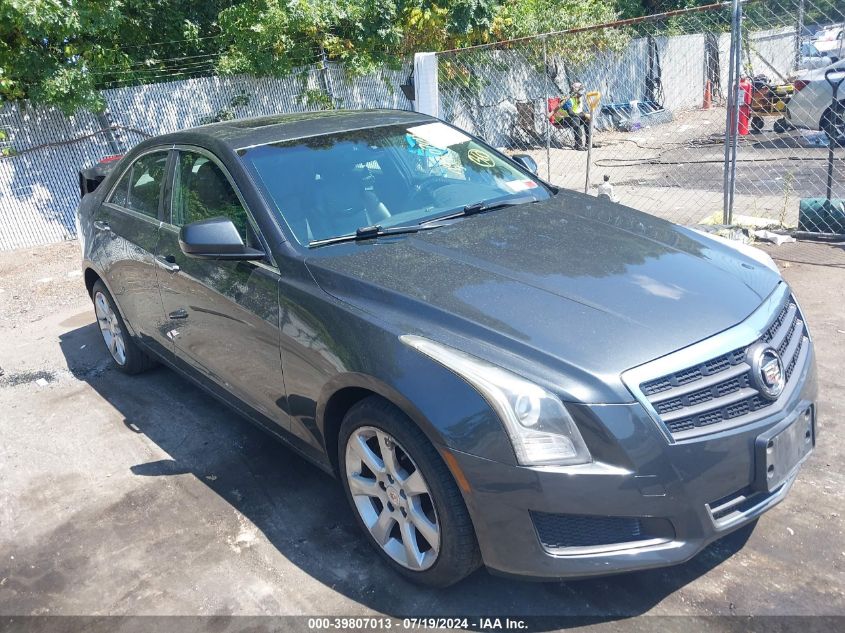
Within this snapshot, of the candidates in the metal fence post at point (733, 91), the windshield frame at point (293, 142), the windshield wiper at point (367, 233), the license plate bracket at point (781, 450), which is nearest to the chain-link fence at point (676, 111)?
the metal fence post at point (733, 91)

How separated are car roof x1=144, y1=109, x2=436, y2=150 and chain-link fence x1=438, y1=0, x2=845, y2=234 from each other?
3769mm

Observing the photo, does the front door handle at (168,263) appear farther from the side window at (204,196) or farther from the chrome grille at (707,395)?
the chrome grille at (707,395)

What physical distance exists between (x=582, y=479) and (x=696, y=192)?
888 centimetres

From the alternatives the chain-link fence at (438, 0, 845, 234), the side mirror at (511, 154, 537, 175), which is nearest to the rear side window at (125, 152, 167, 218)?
the side mirror at (511, 154, 537, 175)

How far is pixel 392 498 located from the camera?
2.92 meters

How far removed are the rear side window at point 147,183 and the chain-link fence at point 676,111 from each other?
16.1 feet

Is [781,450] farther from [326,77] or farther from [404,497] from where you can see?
[326,77]

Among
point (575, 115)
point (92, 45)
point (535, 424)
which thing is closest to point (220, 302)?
point (535, 424)

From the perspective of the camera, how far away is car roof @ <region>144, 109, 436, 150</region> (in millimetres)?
3945

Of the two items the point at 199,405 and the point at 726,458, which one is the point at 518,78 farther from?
the point at 726,458

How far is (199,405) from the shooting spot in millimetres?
4926

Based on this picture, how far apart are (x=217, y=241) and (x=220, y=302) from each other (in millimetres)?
430

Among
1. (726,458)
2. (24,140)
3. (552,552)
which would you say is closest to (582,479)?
(552,552)

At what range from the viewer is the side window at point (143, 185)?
4498 millimetres
